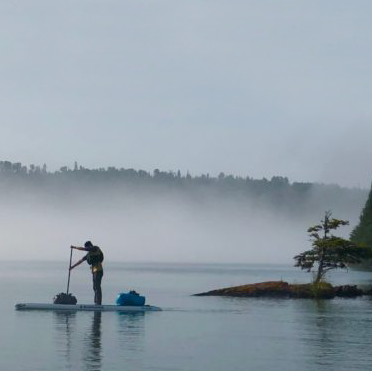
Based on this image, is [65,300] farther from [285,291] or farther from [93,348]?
[285,291]

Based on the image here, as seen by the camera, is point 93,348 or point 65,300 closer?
point 93,348

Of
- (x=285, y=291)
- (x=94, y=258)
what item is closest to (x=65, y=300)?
(x=94, y=258)

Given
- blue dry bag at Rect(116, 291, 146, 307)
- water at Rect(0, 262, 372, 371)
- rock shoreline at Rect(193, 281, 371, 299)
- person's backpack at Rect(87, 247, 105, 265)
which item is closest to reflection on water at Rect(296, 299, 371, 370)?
water at Rect(0, 262, 372, 371)

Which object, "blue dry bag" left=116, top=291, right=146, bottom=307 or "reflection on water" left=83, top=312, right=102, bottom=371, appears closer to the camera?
"reflection on water" left=83, top=312, right=102, bottom=371

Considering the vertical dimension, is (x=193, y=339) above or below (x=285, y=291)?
below

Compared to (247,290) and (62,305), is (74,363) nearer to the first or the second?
(62,305)

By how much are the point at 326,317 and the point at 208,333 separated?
10.9 m

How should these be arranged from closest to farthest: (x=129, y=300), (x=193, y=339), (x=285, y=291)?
(x=193, y=339), (x=129, y=300), (x=285, y=291)

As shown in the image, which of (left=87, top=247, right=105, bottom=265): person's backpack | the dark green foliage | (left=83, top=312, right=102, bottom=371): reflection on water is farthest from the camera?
the dark green foliage

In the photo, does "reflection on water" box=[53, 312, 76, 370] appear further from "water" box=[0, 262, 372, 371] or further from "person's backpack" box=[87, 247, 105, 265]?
"person's backpack" box=[87, 247, 105, 265]

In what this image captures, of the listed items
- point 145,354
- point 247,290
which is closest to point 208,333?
point 145,354

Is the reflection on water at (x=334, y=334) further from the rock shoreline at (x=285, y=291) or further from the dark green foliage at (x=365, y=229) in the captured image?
the dark green foliage at (x=365, y=229)

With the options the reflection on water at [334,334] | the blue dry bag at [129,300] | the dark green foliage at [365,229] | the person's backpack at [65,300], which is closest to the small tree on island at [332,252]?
the reflection on water at [334,334]

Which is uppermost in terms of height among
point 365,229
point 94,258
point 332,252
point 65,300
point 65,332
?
point 365,229
